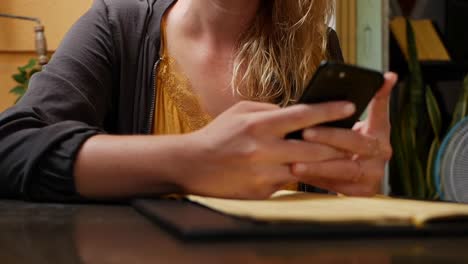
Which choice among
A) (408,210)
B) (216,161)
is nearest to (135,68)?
(216,161)

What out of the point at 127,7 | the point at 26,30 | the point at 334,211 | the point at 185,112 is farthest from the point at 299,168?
the point at 26,30

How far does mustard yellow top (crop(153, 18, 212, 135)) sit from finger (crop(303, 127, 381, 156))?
1.46ft

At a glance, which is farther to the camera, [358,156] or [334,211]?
[358,156]

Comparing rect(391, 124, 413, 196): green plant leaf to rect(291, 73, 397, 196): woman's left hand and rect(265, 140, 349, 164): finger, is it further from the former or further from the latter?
rect(265, 140, 349, 164): finger

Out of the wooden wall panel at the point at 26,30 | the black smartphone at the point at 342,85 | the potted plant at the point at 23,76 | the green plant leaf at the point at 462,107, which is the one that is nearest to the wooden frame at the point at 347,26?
the green plant leaf at the point at 462,107

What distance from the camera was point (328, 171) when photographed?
2.15ft

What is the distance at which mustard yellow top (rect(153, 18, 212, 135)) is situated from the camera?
1.10m

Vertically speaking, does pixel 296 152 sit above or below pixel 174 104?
above

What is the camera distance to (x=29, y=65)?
7.80 feet

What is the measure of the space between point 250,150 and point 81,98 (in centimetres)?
41

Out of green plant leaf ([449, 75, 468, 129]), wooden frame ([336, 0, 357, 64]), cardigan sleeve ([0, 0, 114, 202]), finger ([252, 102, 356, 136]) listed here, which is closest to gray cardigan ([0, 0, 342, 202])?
cardigan sleeve ([0, 0, 114, 202])

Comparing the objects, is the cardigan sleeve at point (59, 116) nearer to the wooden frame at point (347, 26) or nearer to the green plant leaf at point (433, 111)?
the wooden frame at point (347, 26)

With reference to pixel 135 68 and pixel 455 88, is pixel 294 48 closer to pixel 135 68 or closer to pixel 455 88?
pixel 135 68

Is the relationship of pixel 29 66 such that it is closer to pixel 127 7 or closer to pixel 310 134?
pixel 127 7
